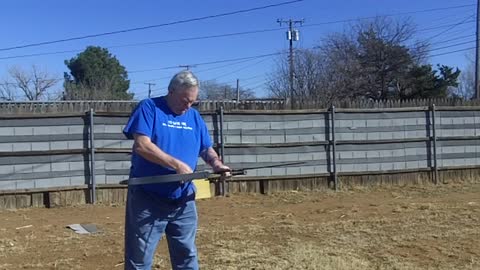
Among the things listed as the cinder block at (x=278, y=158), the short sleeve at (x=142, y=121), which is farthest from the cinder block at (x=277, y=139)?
the short sleeve at (x=142, y=121)

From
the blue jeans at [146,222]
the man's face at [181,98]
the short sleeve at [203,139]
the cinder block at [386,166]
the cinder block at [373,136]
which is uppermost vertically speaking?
the man's face at [181,98]

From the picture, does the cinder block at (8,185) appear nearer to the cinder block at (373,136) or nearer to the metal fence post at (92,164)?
the metal fence post at (92,164)

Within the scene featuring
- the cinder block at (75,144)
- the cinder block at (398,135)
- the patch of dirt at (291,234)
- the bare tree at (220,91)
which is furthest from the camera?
the bare tree at (220,91)

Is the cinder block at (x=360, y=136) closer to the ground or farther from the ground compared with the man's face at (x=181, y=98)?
closer to the ground

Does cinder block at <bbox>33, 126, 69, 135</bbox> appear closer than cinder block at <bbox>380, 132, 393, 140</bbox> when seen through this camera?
Yes

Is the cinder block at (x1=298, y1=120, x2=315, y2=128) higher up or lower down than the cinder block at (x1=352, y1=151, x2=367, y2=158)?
higher up

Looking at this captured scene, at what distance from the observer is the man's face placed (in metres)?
3.98

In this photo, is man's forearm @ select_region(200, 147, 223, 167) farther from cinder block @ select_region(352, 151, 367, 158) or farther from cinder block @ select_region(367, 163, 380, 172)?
cinder block @ select_region(367, 163, 380, 172)

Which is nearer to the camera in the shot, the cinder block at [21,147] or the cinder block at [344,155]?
the cinder block at [21,147]

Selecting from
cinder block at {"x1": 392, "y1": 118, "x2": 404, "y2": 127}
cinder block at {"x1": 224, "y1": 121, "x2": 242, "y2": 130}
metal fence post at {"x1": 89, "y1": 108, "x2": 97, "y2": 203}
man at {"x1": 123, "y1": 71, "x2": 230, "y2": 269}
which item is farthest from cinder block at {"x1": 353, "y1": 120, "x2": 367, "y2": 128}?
man at {"x1": 123, "y1": 71, "x2": 230, "y2": 269}

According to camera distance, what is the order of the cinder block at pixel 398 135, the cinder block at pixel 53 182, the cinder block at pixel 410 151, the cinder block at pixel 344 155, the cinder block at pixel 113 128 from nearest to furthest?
the cinder block at pixel 53 182 → the cinder block at pixel 113 128 → the cinder block at pixel 344 155 → the cinder block at pixel 398 135 → the cinder block at pixel 410 151

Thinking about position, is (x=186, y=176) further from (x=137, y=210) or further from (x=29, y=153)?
(x=29, y=153)

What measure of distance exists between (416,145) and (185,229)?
28.8 ft

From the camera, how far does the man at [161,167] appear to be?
3936mm
